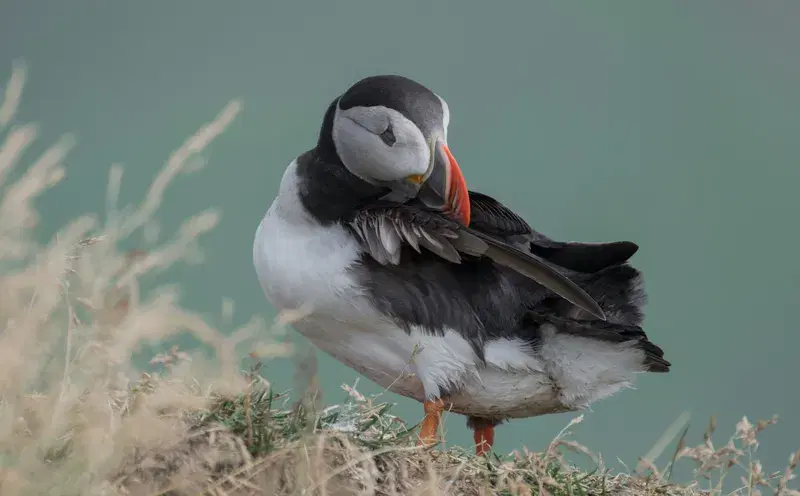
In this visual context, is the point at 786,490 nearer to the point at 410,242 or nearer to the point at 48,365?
the point at 410,242

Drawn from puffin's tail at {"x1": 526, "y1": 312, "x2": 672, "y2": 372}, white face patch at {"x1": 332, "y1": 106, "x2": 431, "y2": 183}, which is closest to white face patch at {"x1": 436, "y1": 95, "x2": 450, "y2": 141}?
white face patch at {"x1": 332, "y1": 106, "x2": 431, "y2": 183}

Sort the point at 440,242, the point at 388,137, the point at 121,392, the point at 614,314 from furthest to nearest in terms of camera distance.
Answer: the point at 614,314, the point at 388,137, the point at 440,242, the point at 121,392

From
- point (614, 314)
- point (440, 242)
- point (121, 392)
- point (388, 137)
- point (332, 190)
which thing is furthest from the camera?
point (614, 314)

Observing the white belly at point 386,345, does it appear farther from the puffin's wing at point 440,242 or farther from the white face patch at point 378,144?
the white face patch at point 378,144

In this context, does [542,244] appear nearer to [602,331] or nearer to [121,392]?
[602,331]

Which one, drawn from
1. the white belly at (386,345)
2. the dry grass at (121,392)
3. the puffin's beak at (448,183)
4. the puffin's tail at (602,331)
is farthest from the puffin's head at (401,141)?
the dry grass at (121,392)

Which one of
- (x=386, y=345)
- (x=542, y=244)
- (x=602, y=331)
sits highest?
(x=542, y=244)

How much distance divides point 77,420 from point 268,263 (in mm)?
1218

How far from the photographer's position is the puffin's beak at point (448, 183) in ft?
7.48

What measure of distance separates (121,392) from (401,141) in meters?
0.96

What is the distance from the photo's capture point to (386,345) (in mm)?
2459

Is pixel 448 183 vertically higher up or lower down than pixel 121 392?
higher up

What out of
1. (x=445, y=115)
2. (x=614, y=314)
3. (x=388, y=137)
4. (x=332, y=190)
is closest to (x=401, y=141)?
(x=388, y=137)

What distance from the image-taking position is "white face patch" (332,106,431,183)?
2.31 metres
